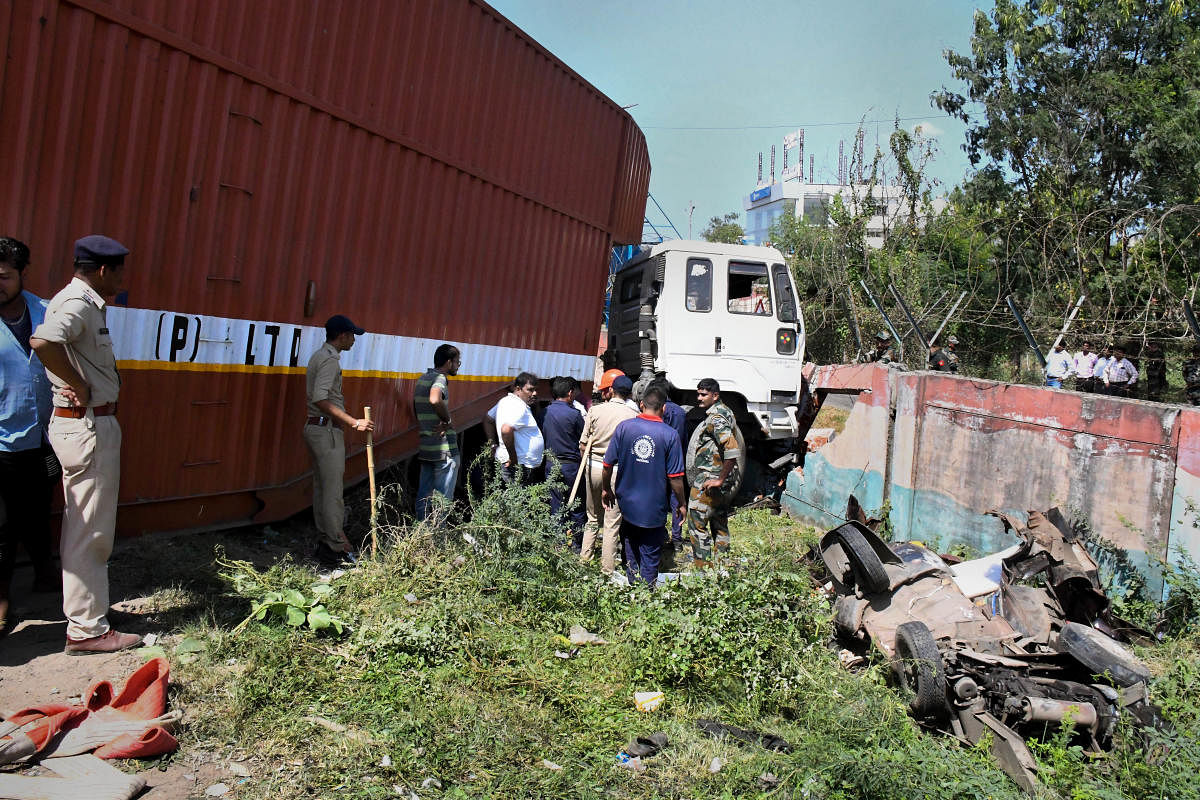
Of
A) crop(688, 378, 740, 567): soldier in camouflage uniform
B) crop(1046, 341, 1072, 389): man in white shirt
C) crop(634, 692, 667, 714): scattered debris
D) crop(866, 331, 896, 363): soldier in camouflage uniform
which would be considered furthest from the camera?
crop(866, 331, 896, 363): soldier in camouflage uniform

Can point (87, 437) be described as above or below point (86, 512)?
above

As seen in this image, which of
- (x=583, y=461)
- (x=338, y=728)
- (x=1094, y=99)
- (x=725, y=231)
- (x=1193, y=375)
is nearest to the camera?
(x=338, y=728)

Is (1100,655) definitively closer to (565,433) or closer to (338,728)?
(338,728)

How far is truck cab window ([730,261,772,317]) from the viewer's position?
862 cm

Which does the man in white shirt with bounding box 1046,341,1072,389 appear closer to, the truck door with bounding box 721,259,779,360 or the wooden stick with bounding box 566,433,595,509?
the truck door with bounding box 721,259,779,360

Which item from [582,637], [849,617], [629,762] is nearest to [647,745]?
[629,762]

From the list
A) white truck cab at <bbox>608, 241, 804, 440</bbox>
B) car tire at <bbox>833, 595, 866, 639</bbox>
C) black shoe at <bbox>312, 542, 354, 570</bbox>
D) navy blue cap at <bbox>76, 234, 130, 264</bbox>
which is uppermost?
white truck cab at <bbox>608, 241, 804, 440</bbox>

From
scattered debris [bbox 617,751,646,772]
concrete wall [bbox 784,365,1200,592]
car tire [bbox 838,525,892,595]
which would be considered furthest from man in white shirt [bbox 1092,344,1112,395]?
scattered debris [bbox 617,751,646,772]

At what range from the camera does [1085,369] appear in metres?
10.4

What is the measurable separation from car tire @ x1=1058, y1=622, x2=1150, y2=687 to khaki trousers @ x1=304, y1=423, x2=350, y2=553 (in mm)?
4189

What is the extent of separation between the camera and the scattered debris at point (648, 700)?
383cm

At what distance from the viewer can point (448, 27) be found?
605 cm

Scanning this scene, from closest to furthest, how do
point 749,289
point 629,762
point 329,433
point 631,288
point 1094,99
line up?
1. point 629,762
2. point 329,433
3. point 749,289
4. point 631,288
5. point 1094,99

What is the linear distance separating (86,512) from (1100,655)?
4693 millimetres
